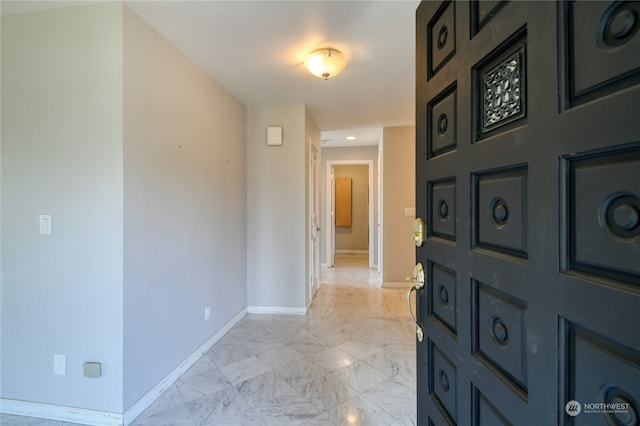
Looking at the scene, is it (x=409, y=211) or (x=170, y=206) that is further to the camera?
(x=409, y=211)

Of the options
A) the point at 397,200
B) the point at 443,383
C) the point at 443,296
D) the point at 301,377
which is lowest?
the point at 301,377

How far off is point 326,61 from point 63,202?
1986 millimetres

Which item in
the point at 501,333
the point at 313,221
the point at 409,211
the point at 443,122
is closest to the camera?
the point at 501,333

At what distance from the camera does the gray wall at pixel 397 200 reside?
4.64 m

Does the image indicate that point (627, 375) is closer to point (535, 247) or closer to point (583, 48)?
point (535, 247)

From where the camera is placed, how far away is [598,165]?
1.49 feet

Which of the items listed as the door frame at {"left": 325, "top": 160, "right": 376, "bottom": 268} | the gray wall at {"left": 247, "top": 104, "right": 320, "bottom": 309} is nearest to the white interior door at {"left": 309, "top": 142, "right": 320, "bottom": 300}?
the gray wall at {"left": 247, "top": 104, "right": 320, "bottom": 309}

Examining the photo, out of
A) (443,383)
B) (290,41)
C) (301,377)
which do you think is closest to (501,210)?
(443,383)

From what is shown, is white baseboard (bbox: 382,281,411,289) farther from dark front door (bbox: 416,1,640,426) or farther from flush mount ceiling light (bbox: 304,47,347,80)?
dark front door (bbox: 416,1,640,426)

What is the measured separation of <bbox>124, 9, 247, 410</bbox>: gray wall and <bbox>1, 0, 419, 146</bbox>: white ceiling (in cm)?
20

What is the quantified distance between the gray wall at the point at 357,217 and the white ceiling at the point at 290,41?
4730 mm

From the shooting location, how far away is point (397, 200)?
469 cm

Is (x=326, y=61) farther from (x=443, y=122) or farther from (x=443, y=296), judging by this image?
(x=443, y=296)

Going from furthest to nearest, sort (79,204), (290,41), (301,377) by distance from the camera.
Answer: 1. (301,377)
2. (290,41)
3. (79,204)
